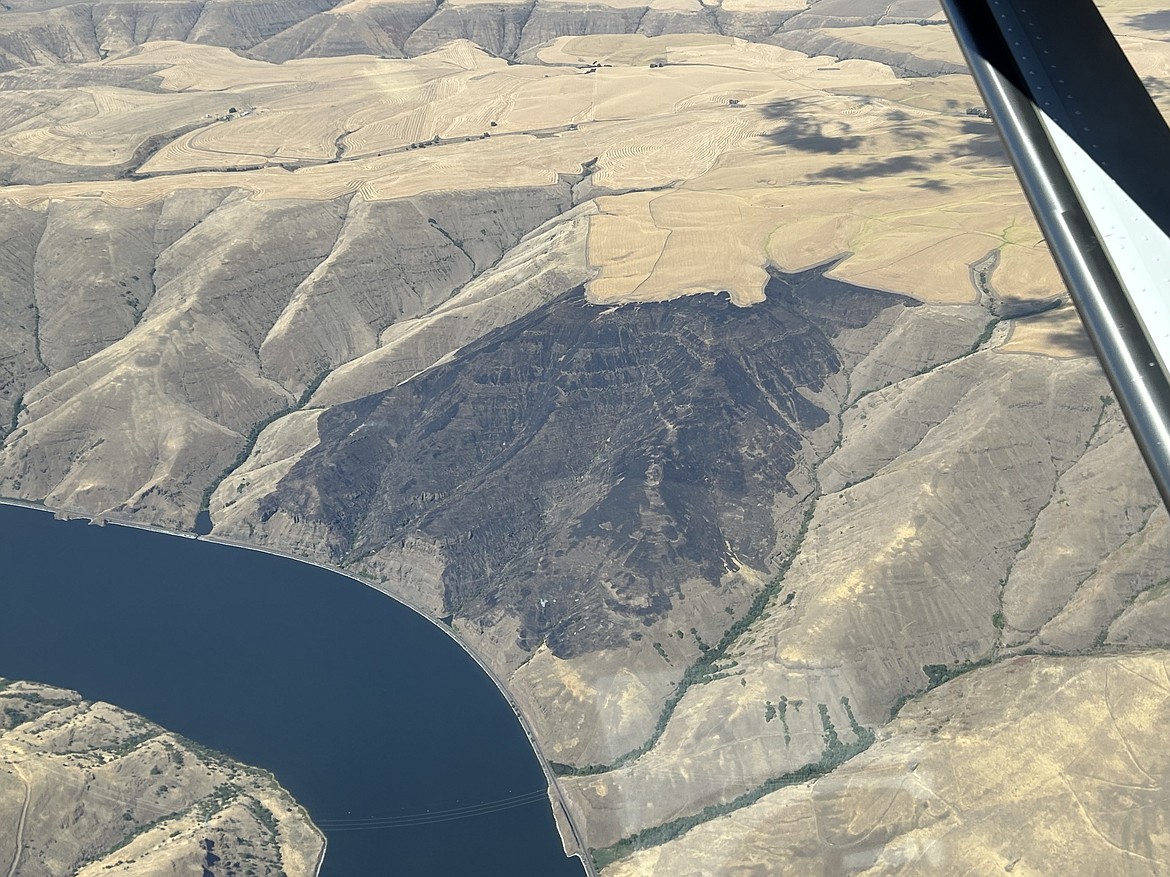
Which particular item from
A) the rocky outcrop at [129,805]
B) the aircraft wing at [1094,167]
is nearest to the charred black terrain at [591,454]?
the rocky outcrop at [129,805]

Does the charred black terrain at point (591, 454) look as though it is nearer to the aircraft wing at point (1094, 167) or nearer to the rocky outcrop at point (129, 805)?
the rocky outcrop at point (129, 805)

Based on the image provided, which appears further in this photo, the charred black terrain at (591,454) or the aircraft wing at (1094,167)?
the charred black terrain at (591,454)

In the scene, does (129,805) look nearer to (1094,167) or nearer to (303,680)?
(303,680)

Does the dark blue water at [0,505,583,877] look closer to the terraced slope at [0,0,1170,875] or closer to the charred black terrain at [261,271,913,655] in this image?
the terraced slope at [0,0,1170,875]

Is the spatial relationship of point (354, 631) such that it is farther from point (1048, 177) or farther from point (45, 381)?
point (1048, 177)

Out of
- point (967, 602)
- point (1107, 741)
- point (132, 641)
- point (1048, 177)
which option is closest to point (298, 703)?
point (132, 641)

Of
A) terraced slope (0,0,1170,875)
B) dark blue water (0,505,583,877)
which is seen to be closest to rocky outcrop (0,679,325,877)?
dark blue water (0,505,583,877)
